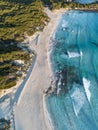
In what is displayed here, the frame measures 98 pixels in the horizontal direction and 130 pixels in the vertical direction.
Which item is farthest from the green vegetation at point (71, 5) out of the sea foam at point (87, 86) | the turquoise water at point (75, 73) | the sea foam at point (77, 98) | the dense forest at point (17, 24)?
the sea foam at point (77, 98)

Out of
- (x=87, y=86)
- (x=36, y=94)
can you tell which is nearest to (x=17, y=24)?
(x=36, y=94)

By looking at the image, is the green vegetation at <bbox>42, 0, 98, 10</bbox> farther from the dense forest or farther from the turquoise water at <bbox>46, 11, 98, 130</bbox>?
the turquoise water at <bbox>46, 11, 98, 130</bbox>

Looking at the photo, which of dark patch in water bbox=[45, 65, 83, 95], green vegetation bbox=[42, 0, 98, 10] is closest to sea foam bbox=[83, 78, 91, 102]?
dark patch in water bbox=[45, 65, 83, 95]

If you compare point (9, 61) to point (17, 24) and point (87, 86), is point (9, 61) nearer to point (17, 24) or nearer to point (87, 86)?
point (17, 24)

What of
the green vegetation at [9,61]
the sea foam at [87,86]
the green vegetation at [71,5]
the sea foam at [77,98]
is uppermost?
the green vegetation at [71,5]

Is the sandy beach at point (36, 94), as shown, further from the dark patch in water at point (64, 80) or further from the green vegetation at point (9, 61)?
the green vegetation at point (9, 61)
